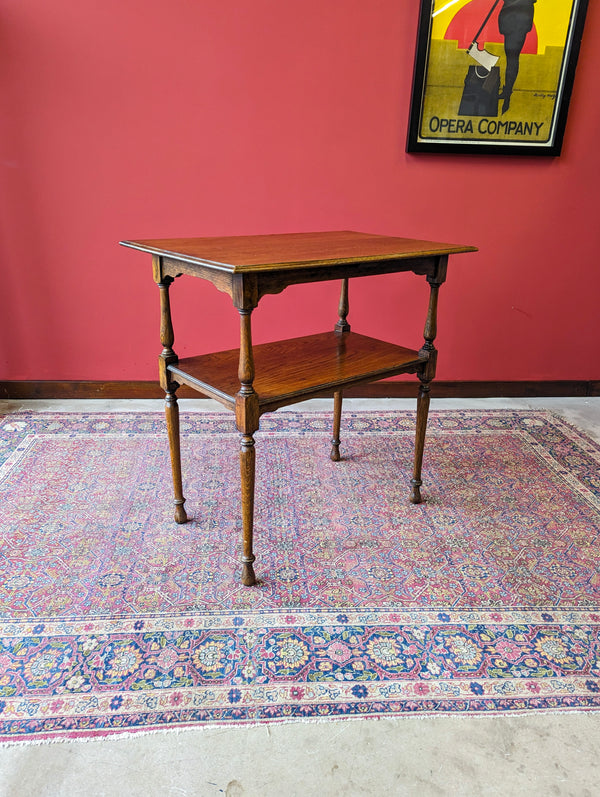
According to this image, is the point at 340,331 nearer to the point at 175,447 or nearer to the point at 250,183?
the point at 175,447

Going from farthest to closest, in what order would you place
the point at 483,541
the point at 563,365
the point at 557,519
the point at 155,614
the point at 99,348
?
the point at 563,365 → the point at 99,348 → the point at 557,519 → the point at 483,541 → the point at 155,614

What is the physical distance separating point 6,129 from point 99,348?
1.21m

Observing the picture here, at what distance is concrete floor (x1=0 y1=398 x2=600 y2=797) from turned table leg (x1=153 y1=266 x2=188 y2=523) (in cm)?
91

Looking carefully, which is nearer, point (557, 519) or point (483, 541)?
point (483, 541)

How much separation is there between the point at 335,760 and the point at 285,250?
1.42 m

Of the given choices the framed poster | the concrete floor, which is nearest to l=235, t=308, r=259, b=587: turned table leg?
the concrete floor

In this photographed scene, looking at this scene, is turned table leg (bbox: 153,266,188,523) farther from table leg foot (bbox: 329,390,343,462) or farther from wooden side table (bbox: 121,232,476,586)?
table leg foot (bbox: 329,390,343,462)

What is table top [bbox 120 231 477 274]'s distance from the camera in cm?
153

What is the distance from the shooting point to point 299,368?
6.48 ft

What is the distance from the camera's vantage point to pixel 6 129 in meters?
2.84

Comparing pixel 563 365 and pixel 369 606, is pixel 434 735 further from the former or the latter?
pixel 563 365

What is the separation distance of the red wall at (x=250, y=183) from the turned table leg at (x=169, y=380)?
1.30 meters

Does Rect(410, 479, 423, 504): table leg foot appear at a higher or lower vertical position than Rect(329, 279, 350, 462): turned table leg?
lower

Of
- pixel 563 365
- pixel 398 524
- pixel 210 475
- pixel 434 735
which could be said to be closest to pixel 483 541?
pixel 398 524
